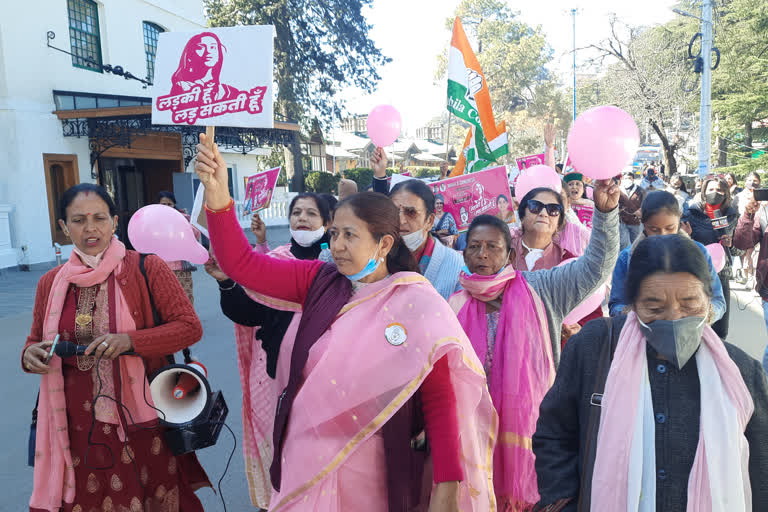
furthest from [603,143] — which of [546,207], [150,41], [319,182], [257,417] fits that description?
[319,182]

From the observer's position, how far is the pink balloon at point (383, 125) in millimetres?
5805

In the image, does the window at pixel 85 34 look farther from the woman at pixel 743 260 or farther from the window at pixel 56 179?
the woman at pixel 743 260

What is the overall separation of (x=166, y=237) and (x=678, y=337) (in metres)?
2.88

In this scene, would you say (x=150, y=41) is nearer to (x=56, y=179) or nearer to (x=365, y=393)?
(x=56, y=179)

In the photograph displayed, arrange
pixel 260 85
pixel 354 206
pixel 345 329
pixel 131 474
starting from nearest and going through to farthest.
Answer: pixel 345 329 → pixel 354 206 → pixel 260 85 → pixel 131 474

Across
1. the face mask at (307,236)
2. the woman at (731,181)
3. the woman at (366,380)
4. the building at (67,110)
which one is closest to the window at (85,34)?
the building at (67,110)

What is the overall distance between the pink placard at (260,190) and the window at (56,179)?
11.3m

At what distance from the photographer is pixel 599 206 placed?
2527mm

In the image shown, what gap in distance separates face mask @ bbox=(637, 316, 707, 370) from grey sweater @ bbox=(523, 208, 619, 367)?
79 cm

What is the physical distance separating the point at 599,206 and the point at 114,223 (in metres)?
2.25

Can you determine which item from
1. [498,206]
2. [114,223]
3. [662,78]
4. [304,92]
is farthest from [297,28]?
[114,223]

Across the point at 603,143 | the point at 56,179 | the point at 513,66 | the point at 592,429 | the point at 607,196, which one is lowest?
the point at 592,429

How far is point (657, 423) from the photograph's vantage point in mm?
1798

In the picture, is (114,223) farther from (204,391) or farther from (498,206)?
(498,206)
